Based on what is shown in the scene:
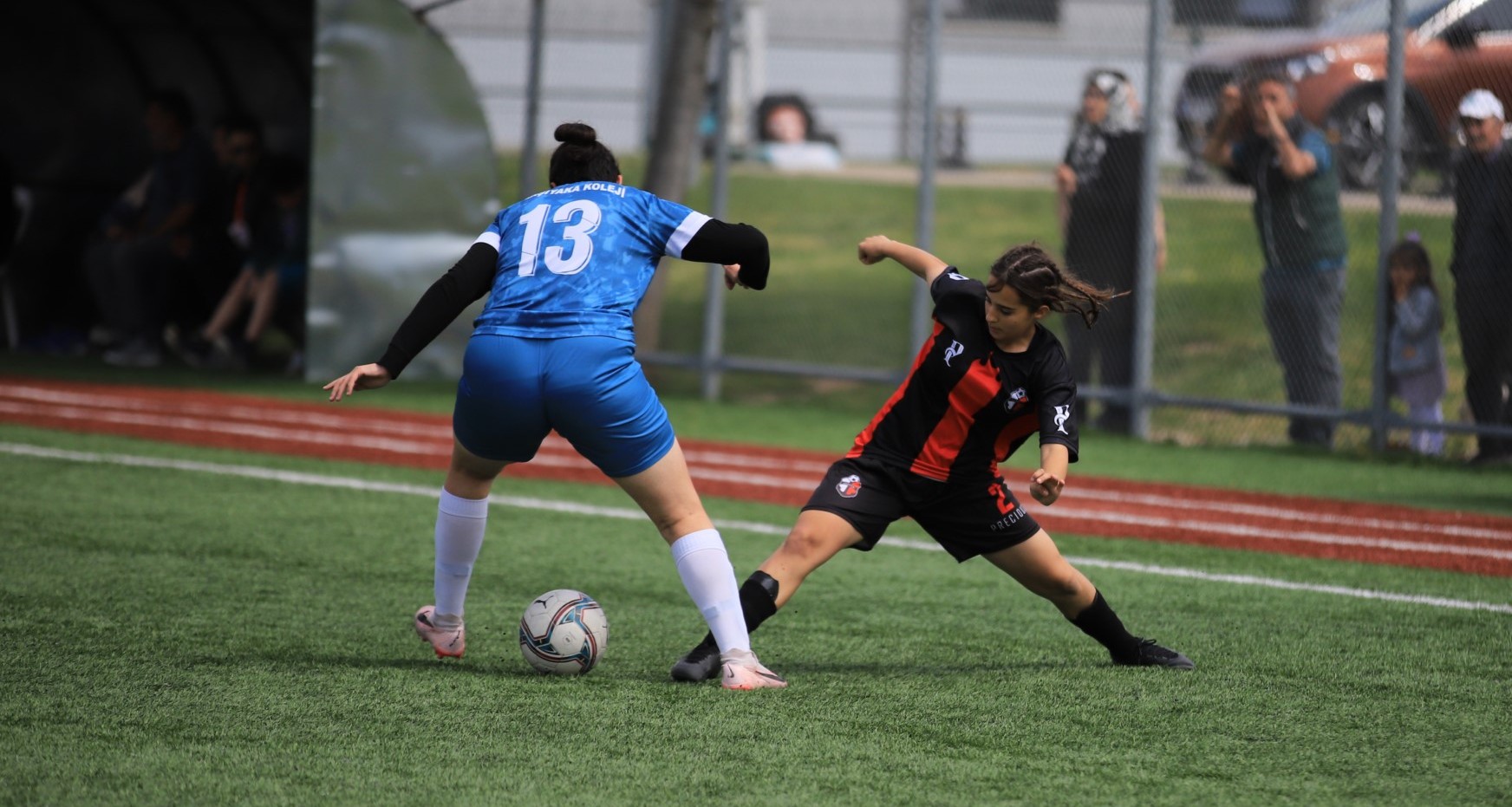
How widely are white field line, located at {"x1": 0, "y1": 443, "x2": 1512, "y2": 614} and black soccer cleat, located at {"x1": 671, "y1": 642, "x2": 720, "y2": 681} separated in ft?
9.17

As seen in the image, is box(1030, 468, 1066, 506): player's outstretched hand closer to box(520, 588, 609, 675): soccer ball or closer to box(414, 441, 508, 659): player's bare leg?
box(520, 588, 609, 675): soccer ball

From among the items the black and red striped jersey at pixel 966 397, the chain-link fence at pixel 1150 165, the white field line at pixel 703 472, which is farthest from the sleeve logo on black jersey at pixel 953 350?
the chain-link fence at pixel 1150 165

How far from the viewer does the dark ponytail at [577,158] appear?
5.02 meters

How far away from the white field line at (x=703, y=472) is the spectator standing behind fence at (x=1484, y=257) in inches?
97.9

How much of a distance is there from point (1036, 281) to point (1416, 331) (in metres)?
7.10

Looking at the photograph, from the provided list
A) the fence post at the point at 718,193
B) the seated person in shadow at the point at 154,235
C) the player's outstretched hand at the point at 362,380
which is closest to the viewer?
the player's outstretched hand at the point at 362,380

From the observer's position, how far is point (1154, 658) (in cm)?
534

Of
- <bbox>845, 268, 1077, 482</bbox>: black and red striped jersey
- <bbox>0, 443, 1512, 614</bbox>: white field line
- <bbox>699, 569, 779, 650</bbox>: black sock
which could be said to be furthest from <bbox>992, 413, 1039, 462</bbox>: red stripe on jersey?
<bbox>0, 443, 1512, 614</bbox>: white field line

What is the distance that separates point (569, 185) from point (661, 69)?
10285mm

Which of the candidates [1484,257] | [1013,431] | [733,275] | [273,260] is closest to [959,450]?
[1013,431]

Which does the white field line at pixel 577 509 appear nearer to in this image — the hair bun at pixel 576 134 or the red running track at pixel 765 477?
the red running track at pixel 765 477

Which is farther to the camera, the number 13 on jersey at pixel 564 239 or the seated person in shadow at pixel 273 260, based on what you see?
the seated person in shadow at pixel 273 260

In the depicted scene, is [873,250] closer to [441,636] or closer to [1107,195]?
[441,636]

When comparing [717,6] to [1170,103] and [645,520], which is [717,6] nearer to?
[1170,103]
